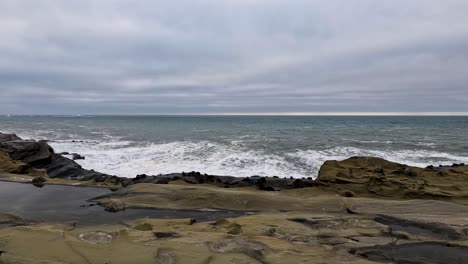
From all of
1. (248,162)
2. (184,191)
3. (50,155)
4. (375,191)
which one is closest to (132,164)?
(50,155)

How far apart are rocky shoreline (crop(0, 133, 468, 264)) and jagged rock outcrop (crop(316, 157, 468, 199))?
0.11 ft

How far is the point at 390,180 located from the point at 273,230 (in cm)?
446

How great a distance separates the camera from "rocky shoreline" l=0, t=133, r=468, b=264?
3.79 meters

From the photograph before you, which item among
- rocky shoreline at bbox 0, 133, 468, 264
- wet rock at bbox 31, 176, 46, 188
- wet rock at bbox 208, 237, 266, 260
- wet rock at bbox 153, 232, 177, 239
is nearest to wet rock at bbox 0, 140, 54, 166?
wet rock at bbox 31, 176, 46, 188

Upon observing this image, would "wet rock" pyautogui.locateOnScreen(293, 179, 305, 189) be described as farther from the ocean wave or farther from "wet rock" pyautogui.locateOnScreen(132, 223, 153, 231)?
the ocean wave

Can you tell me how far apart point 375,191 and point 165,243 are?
5.37 m

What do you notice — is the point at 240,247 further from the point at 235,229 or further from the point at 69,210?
the point at 69,210

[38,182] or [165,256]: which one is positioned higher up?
[165,256]

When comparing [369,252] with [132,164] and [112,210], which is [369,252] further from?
[132,164]

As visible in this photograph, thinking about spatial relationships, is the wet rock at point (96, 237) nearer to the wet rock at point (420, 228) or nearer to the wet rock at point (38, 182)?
the wet rock at point (420, 228)

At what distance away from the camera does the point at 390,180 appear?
7977 mm

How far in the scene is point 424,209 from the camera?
237 inches

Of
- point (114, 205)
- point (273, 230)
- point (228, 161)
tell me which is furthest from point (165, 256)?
point (228, 161)

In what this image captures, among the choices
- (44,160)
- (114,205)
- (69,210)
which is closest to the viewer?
(69,210)
